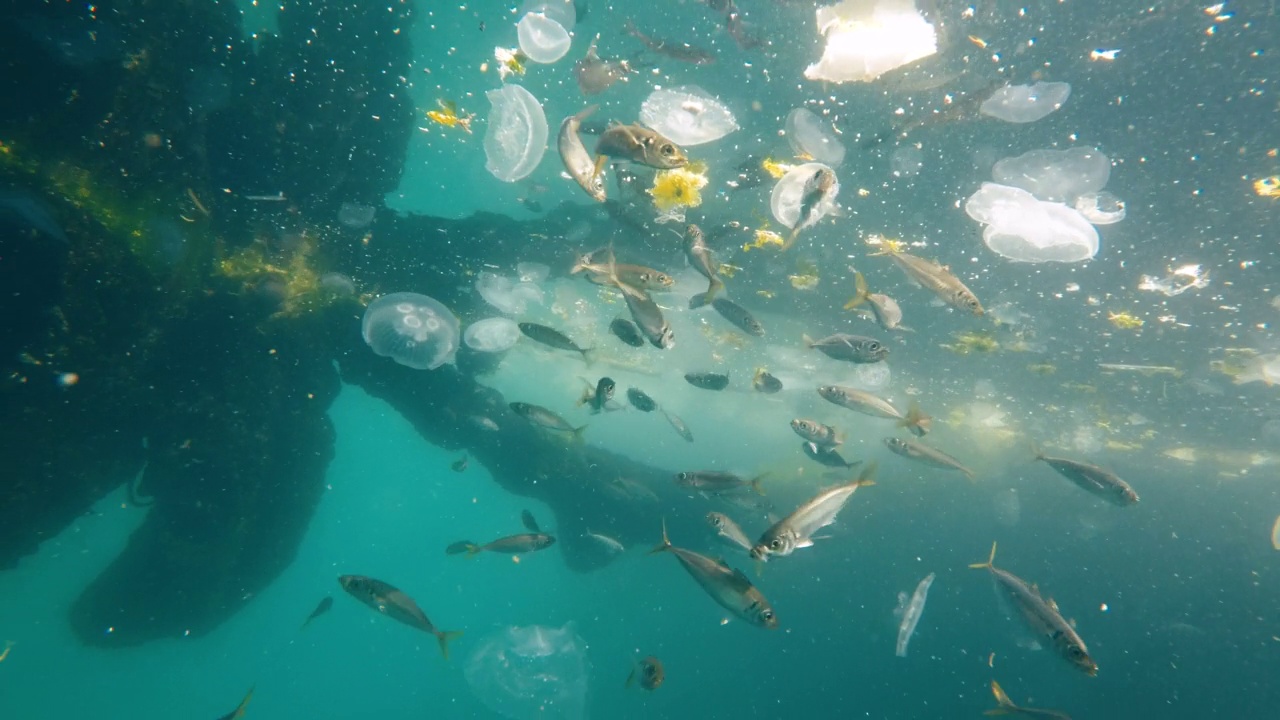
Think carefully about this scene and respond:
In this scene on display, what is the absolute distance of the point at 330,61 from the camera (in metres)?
7.95

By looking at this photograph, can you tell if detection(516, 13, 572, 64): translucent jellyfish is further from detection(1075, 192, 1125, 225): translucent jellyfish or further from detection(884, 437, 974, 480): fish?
detection(1075, 192, 1125, 225): translucent jellyfish

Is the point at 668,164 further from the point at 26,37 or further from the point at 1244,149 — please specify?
the point at 1244,149

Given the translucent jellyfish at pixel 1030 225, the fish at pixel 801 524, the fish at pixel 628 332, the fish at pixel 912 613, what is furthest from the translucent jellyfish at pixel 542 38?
the fish at pixel 912 613

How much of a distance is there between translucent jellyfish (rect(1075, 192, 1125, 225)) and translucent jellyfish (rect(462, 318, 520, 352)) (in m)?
14.8

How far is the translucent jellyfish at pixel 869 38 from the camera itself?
A: 19.2 feet

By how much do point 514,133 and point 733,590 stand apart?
26.6 feet

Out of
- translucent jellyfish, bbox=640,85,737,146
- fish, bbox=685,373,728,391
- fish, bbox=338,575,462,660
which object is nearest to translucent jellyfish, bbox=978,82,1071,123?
translucent jellyfish, bbox=640,85,737,146

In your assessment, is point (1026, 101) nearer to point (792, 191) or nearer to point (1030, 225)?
point (1030, 225)

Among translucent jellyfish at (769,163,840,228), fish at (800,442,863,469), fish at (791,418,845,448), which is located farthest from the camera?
fish at (800,442,863,469)

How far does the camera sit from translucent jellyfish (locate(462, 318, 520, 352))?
55.3ft

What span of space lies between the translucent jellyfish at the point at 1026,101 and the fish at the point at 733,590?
23.0 ft

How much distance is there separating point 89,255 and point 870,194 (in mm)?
12256

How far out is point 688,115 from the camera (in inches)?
319

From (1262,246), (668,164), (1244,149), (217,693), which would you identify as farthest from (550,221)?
(217,693)
